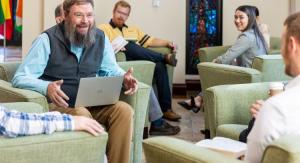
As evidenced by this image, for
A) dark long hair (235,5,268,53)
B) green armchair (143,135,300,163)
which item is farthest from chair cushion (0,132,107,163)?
dark long hair (235,5,268,53)

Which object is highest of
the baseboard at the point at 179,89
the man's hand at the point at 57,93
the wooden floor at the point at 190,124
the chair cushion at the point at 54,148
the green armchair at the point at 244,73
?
the green armchair at the point at 244,73

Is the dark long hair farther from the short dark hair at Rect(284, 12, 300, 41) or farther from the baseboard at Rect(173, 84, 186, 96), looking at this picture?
the short dark hair at Rect(284, 12, 300, 41)

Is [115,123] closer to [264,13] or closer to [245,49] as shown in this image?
[245,49]

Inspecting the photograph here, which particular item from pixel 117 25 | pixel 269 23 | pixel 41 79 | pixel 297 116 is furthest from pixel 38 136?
pixel 269 23

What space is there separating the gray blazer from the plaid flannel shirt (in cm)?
284

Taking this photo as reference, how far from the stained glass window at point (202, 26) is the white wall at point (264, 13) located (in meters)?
0.09

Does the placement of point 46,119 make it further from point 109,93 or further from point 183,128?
point 183,128

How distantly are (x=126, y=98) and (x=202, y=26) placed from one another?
10.5 feet

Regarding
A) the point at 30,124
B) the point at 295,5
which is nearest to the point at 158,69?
the point at 295,5

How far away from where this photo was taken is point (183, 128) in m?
4.77

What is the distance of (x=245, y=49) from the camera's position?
184 inches

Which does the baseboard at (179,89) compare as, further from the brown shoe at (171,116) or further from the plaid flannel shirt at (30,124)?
the plaid flannel shirt at (30,124)

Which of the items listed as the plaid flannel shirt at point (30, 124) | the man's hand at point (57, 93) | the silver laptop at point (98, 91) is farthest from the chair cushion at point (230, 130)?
the plaid flannel shirt at point (30, 124)

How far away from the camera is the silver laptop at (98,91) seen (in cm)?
296
